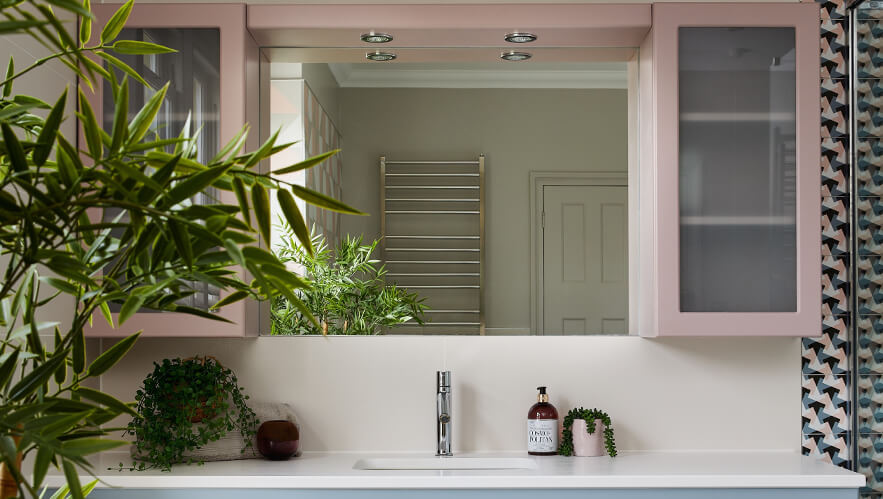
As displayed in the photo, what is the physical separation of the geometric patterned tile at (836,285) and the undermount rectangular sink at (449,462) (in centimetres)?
102

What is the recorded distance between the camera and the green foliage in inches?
87.0

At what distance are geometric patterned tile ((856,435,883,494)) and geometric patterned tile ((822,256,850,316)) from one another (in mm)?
377

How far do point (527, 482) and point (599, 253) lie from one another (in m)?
0.79

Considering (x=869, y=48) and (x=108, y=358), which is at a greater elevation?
(x=869, y=48)

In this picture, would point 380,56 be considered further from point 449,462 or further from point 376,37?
point 449,462

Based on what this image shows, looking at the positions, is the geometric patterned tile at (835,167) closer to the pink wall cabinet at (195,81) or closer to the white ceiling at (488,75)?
the white ceiling at (488,75)

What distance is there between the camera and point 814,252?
231cm

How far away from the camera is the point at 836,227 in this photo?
2574mm

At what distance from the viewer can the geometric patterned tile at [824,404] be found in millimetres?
2564

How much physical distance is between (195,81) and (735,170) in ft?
4.96

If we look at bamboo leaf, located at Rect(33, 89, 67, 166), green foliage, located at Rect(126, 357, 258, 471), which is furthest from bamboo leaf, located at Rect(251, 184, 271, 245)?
green foliage, located at Rect(126, 357, 258, 471)

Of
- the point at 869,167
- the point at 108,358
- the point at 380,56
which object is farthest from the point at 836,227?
the point at 108,358

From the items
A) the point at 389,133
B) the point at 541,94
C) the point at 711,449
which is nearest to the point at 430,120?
the point at 389,133

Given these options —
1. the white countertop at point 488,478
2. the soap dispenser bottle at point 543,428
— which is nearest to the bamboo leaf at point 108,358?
the white countertop at point 488,478
